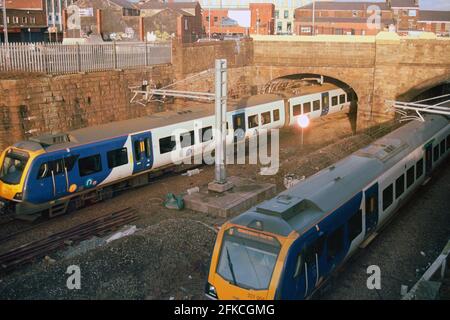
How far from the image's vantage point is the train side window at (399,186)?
14.8m

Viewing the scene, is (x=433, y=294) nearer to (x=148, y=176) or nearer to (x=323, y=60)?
(x=148, y=176)

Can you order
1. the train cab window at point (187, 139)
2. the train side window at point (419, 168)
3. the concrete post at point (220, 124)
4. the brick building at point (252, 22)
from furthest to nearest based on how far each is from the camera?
the brick building at point (252, 22), the train cab window at point (187, 139), the concrete post at point (220, 124), the train side window at point (419, 168)

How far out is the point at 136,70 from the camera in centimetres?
2672

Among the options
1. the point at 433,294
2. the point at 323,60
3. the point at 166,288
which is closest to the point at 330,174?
the point at 433,294

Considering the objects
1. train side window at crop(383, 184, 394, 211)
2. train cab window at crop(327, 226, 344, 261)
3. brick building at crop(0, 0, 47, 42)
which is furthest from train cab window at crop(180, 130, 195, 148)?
brick building at crop(0, 0, 47, 42)

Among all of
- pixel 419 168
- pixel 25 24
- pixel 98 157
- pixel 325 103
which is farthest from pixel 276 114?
pixel 25 24

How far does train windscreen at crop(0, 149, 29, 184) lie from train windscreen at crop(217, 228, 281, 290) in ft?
29.2

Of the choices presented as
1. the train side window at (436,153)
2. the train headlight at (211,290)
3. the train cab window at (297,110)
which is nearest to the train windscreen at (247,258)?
the train headlight at (211,290)

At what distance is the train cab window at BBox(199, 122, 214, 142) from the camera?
22.2 meters

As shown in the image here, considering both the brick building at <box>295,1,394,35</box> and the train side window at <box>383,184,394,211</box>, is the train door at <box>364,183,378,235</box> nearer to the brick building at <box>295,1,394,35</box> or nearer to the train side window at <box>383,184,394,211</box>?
the train side window at <box>383,184,394,211</box>

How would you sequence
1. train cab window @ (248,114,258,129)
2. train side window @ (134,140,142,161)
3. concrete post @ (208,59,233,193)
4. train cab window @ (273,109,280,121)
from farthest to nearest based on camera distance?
train cab window @ (273,109,280,121), train cab window @ (248,114,258,129), train side window @ (134,140,142,161), concrete post @ (208,59,233,193)

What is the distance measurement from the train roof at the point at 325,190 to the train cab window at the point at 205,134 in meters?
8.28

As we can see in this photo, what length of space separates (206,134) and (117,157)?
5.21 meters

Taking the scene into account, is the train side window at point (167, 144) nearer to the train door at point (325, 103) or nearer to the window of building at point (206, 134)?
the window of building at point (206, 134)
